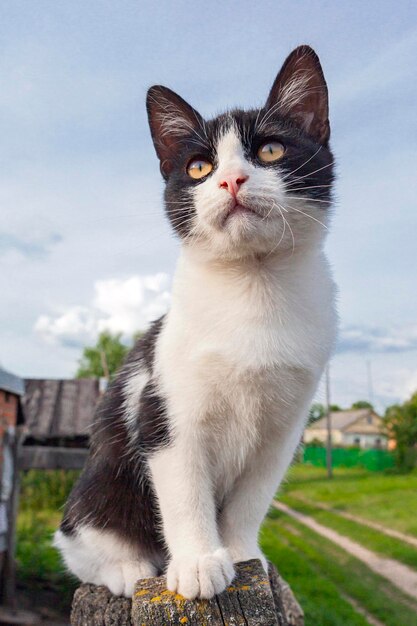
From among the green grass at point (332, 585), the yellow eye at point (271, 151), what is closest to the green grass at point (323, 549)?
the green grass at point (332, 585)

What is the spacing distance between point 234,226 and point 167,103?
0.71m

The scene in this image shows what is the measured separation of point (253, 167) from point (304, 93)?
1.47 feet

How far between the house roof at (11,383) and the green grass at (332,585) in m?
4.95

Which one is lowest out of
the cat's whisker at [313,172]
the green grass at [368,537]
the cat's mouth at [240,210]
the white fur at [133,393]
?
the green grass at [368,537]

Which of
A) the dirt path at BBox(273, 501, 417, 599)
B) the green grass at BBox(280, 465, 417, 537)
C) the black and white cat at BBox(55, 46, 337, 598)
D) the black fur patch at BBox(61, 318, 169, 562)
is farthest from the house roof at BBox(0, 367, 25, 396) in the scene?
the green grass at BBox(280, 465, 417, 537)

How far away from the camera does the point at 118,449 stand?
7.37ft

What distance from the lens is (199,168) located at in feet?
6.53

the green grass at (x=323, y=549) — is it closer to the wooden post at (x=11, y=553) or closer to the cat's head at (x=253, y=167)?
the wooden post at (x=11, y=553)

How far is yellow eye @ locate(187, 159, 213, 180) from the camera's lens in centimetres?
197

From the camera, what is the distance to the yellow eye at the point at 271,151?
1935 millimetres

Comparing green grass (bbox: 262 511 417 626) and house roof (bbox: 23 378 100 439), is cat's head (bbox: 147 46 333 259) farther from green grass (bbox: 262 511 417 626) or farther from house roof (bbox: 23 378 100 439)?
green grass (bbox: 262 511 417 626)

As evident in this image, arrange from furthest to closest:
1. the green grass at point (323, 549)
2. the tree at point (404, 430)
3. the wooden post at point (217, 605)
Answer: the tree at point (404, 430) → the green grass at point (323, 549) → the wooden post at point (217, 605)

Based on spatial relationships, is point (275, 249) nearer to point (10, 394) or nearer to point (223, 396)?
point (223, 396)

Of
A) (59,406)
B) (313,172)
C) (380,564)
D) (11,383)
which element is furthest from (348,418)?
(313,172)
